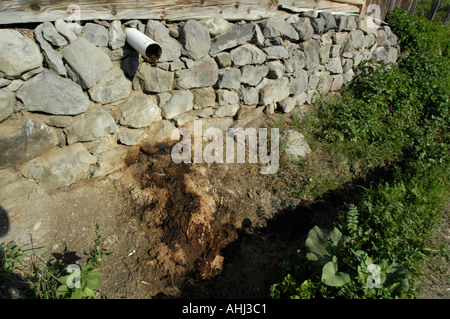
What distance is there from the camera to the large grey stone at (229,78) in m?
4.18

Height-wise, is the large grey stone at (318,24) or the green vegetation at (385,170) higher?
the large grey stone at (318,24)

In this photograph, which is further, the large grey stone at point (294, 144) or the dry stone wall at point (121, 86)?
the large grey stone at point (294, 144)

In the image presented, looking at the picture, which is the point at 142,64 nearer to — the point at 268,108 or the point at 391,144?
the point at 268,108

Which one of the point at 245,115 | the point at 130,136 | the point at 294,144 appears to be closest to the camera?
the point at 130,136

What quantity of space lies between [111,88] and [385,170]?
13.1ft

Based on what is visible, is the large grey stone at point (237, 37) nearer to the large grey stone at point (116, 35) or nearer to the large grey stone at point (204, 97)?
the large grey stone at point (204, 97)

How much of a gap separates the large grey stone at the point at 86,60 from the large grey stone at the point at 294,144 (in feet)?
8.58

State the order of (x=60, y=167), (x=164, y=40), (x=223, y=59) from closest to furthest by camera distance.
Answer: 1. (x=60, y=167)
2. (x=164, y=40)
3. (x=223, y=59)

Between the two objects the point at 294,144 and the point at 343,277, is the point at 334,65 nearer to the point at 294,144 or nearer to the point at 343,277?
the point at 294,144

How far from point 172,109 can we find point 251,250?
6.48 feet

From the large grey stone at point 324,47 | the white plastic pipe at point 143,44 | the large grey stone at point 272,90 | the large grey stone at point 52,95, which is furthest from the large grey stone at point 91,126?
the large grey stone at point 324,47

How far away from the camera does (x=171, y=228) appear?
326 cm

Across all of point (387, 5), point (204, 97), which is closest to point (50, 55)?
point (204, 97)

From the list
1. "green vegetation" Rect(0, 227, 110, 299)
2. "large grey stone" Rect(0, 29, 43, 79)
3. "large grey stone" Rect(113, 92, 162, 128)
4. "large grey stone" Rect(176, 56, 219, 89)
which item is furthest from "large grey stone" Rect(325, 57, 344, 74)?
"green vegetation" Rect(0, 227, 110, 299)
